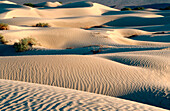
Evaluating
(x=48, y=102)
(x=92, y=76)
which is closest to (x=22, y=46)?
(x=92, y=76)

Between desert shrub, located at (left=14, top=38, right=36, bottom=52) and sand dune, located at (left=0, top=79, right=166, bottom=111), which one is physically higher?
desert shrub, located at (left=14, top=38, right=36, bottom=52)

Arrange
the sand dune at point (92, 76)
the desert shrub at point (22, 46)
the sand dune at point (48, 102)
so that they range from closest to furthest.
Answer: the sand dune at point (48, 102), the sand dune at point (92, 76), the desert shrub at point (22, 46)

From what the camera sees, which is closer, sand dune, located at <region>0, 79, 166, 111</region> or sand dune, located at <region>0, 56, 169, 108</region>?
sand dune, located at <region>0, 79, 166, 111</region>

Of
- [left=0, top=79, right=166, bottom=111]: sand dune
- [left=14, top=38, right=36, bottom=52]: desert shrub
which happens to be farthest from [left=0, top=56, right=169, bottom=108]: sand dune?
[left=14, top=38, right=36, bottom=52]: desert shrub

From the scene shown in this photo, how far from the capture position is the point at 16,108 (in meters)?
3.83

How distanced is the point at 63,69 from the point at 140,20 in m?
23.9

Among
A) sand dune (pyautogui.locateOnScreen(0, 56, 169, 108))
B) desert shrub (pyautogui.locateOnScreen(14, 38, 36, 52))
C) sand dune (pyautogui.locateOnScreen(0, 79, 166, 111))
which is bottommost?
sand dune (pyautogui.locateOnScreen(0, 56, 169, 108))

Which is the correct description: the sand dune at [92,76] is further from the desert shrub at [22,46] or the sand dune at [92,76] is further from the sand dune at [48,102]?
the desert shrub at [22,46]

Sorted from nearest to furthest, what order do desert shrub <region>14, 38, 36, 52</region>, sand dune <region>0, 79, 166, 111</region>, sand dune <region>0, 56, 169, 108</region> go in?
sand dune <region>0, 79, 166, 111</region>, sand dune <region>0, 56, 169, 108</region>, desert shrub <region>14, 38, 36, 52</region>

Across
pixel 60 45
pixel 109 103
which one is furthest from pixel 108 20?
pixel 109 103

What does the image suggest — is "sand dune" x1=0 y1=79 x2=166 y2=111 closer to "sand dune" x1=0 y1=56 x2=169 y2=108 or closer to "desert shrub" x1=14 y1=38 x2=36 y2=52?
"sand dune" x1=0 y1=56 x2=169 y2=108

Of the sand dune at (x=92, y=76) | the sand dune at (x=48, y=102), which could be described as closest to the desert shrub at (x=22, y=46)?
the sand dune at (x=92, y=76)

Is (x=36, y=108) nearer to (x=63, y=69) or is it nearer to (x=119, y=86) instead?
(x=119, y=86)

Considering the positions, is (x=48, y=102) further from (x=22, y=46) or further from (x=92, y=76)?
(x=22, y=46)
